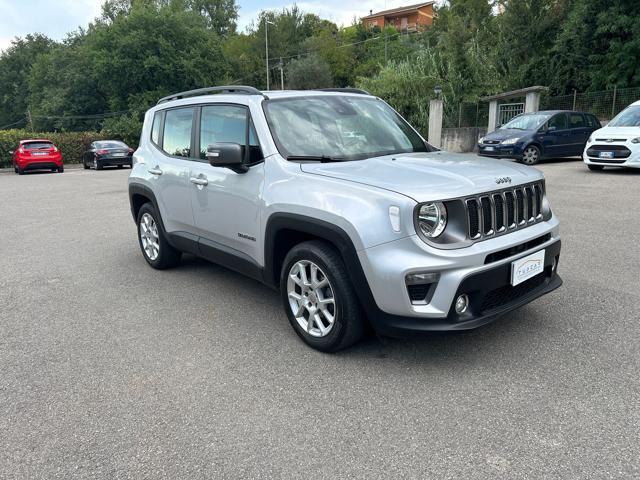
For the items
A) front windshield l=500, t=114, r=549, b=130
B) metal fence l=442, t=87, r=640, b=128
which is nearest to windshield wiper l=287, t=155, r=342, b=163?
front windshield l=500, t=114, r=549, b=130

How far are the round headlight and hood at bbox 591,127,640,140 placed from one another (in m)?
11.0

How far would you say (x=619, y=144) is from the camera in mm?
11914

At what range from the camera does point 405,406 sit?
2.90m

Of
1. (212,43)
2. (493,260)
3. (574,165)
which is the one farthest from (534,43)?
(493,260)

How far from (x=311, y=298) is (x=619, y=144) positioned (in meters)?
11.2

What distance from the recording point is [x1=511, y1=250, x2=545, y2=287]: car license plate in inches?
128

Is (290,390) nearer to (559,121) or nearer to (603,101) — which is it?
(559,121)

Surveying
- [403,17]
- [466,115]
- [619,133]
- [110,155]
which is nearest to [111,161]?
[110,155]

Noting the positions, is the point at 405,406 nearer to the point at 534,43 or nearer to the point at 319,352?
the point at 319,352

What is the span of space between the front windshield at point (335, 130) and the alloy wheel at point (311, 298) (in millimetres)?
890

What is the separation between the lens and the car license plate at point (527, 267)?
3.25 m

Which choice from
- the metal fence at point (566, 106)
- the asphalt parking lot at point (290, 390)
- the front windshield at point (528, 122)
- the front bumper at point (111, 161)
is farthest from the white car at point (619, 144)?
the front bumper at point (111, 161)

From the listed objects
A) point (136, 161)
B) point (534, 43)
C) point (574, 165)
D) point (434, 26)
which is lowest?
point (574, 165)

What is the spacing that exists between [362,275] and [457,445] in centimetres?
108
